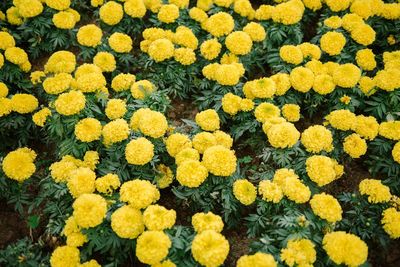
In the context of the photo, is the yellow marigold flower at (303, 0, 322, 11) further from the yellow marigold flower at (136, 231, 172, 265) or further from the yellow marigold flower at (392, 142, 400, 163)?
the yellow marigold flower at (136, 231, 172, 265)

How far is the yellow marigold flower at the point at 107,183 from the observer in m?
4.71

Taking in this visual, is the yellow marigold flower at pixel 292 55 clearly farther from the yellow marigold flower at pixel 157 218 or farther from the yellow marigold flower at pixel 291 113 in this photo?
the yellow marigold flower at pixel 157 218

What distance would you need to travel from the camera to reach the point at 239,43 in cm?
619

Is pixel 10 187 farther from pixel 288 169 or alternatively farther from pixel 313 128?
pixel 313 128

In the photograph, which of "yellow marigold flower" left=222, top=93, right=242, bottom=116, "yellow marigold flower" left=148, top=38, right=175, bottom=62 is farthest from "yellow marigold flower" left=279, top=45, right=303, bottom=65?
"yellow marigold flower" left=148, top=38, right=175, bottom=62

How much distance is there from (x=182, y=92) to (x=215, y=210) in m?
2.14

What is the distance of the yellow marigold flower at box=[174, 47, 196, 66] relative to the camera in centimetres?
621

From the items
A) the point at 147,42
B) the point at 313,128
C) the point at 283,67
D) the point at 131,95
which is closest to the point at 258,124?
the point at 313,128

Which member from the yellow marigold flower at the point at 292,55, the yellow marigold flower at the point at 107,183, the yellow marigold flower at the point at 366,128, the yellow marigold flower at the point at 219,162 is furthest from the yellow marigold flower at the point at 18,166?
the yellow marigold flower at the point at 366,128

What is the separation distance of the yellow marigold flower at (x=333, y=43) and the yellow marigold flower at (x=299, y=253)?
3.24 meters

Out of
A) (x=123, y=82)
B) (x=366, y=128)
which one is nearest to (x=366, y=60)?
(x=366, y=128)

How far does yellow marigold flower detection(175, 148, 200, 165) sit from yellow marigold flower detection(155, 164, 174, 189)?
13.2 inches

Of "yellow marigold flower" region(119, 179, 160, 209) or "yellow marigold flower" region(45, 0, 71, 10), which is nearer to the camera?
"yellow marigold flower" region(119, 179, 160, 209)

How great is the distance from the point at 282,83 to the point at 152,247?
3.07m
